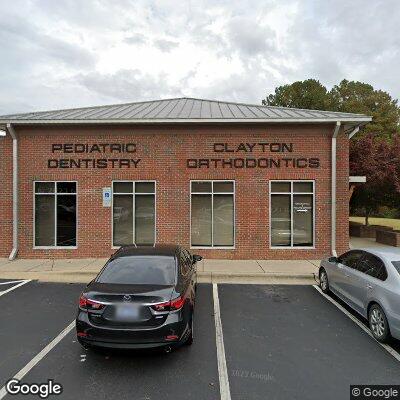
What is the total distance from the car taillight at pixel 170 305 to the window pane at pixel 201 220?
809 centimetres

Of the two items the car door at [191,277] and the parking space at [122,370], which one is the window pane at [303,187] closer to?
the car door at [191,277]

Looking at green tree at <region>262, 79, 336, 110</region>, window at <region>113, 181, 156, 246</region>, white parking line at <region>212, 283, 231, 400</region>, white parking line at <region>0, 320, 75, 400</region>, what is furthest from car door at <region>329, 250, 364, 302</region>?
green tree at <region>262, 79, 336, 110</region>

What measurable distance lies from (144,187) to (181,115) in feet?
10.00

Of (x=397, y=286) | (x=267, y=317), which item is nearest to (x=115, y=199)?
(x=267, y=317)

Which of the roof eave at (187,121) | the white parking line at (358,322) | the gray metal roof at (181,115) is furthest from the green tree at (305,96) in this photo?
the white parking line at (358,322)

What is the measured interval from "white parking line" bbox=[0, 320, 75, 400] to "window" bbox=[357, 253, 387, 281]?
5.57 meters

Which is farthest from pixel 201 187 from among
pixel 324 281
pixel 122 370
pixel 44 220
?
pixel 122 370

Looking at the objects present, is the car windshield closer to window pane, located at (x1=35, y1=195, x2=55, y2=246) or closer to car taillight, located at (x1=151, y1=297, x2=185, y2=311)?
car taillight, located at (x1=151, y1=297, x2=185, y2=311)

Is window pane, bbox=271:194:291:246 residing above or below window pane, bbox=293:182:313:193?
below

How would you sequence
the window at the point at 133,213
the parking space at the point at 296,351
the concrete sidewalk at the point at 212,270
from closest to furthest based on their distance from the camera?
the parking space at the point at 296,351, the concrete sidewalk at the point at 212,270, the window at the point at 133,213

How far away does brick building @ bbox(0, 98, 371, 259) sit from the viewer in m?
13.0

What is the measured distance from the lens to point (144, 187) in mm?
13180

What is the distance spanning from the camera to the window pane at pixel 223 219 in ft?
43.1

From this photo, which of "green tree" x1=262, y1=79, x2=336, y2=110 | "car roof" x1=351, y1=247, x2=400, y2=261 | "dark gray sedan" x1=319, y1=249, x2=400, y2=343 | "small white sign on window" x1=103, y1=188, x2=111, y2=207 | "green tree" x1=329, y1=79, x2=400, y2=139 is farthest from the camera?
"green tree" x1=262, y1=79, x2=336, y2=110
